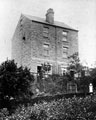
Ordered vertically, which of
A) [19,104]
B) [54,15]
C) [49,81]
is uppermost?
[54,15]

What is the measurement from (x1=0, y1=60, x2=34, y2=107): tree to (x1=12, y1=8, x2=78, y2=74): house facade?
30.5 ft

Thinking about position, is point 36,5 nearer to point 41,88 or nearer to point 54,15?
point 41,88

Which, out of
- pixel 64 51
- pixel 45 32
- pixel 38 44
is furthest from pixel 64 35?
pixel 38 44

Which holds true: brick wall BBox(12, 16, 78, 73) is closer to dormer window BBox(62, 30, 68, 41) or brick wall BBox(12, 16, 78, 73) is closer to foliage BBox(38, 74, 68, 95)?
dormer window BBox(62, 30, 68, 41)

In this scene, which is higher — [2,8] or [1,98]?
[2,8]

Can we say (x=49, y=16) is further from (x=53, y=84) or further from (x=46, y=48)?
(x=53, y=84)

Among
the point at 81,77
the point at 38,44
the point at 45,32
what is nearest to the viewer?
the point at 81,77

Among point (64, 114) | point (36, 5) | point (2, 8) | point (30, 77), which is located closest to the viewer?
point (64, 114)

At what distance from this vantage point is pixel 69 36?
3003cm

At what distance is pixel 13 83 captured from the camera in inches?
617

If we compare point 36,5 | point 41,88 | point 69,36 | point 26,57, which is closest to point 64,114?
point 36,5

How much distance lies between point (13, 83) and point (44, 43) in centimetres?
1275

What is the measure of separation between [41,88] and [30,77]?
20.8 feet

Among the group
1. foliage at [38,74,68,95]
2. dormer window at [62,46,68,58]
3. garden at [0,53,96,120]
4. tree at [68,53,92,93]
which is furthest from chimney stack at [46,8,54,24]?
foliage at [38,74,68,95]
